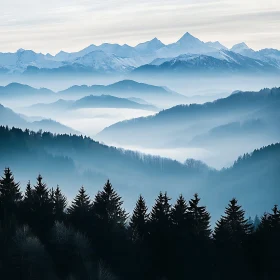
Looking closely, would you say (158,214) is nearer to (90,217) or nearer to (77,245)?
(90,217)

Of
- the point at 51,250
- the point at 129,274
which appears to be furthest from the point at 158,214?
the point at 51,250

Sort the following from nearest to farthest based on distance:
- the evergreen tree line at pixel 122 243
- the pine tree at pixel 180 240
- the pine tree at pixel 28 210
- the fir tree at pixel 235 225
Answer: the evergreen tree line at pixel 122 243
the pine tree at pixel 180 240
the fir tree at pixel 235 225
the pine tree at pixel 28 210

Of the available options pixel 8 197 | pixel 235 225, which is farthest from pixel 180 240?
pixel 8 197

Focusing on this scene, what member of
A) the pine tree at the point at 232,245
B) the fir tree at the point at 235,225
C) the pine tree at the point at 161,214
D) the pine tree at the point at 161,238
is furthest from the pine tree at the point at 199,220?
the pine tree at the point at 161,214

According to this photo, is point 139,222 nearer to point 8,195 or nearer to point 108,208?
point 108,208

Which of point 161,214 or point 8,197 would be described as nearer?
point 161,214

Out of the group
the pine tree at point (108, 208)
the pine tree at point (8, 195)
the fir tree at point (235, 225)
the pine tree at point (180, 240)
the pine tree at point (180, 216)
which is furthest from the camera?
the pine tree at point (8, 195)

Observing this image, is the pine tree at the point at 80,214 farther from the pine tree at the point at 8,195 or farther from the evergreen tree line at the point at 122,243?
the pine tree at the point at 8,195

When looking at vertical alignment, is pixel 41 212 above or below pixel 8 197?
below
